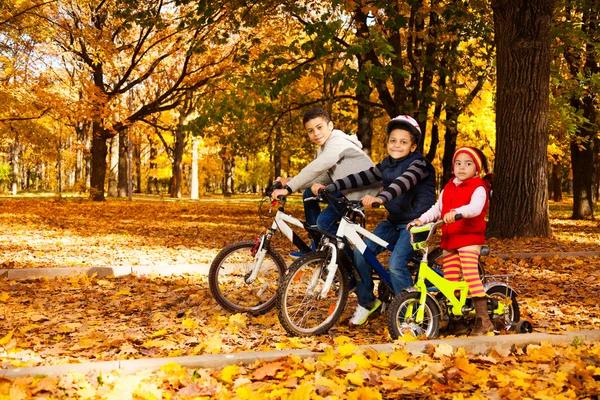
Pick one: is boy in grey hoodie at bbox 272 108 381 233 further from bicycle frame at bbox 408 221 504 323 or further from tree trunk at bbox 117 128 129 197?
tree trunk at bbox 117 128 129 197

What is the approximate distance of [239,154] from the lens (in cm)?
2058

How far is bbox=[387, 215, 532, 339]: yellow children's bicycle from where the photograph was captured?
4609 millimetres

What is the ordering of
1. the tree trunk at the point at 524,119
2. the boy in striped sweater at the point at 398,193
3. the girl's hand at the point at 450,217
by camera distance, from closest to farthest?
the girl's hand at the point at 450,217
the boy in striped sweater at the point at 398,193
the tree trunk at the point at 524,119

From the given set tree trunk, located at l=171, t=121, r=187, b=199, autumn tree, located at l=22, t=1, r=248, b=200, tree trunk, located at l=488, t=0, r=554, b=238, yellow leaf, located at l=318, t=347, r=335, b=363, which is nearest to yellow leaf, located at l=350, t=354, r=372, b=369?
yellow leaf, located at l=318, t=347, r=335, b=363

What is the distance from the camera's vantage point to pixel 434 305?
4.70 metres

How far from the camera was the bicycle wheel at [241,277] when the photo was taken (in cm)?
556

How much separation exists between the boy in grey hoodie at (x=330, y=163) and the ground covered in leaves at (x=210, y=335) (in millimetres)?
993

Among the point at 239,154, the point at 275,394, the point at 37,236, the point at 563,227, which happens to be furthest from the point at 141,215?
the point at 275,394

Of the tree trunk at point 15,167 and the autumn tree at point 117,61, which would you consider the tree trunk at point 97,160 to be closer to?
the autumn tree at point 117,61

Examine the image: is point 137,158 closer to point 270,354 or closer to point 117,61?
point 117,61

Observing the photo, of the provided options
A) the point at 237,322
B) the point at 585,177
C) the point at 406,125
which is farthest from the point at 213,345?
the point at 585,177

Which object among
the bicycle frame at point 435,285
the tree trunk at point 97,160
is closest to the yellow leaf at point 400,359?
the bicycle frame at point 435,285

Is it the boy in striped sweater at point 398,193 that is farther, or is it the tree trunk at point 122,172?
the tree trunk at point 122,172

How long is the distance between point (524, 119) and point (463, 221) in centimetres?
679
